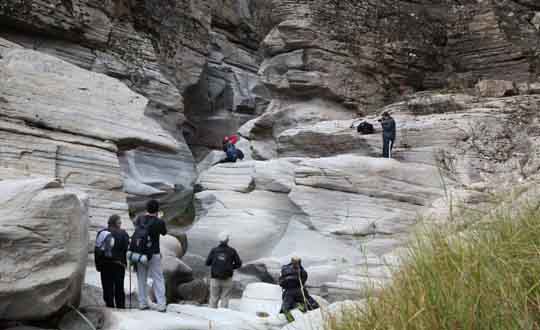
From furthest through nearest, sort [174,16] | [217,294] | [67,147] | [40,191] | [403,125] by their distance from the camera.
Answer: [174,16] → [403,125] → [67,147] → [217,294] → [40,191]

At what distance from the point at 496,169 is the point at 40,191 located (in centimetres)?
1255

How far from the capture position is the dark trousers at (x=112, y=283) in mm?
7445

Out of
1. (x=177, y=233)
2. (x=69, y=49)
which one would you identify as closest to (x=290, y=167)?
(x=177, y=233)

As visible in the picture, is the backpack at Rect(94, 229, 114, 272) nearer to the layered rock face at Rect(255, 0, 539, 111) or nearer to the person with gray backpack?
the person with gray backpack

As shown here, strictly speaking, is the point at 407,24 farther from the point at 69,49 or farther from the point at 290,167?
the point at 69,49

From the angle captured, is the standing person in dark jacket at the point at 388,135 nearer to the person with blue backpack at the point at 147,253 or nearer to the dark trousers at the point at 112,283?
the person with blue backpack at the point at 147,253

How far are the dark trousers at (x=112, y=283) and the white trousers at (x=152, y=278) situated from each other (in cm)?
25

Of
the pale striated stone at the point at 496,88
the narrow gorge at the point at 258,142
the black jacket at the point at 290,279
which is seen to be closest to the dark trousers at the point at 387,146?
the narrow gorge at the point at 258,142

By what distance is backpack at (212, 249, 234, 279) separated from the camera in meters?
9.19

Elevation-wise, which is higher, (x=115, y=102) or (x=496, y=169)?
(x=115, y=102)

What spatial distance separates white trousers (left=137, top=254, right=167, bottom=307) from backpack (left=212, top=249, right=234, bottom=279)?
5.48 ft

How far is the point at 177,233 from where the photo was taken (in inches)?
630

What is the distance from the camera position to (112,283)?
749 centimetres

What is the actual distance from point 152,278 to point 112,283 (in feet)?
1.79
